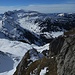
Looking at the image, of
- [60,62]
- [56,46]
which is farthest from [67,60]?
[56,46]

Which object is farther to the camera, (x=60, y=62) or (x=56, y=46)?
(x=56, y=46)

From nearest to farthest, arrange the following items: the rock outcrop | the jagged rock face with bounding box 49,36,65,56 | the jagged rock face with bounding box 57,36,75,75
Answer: the jagged rock face with bounding box 57,36,75,75
the rock outcrop
the jagged rock face with bounding box 49,36,65,56

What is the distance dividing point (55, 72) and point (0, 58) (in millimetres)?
66984

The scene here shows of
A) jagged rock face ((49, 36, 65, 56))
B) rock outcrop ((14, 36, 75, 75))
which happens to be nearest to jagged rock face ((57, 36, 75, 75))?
rock outcrop ((14, 36, 75, 75))

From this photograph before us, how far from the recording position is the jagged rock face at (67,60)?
19.5 m

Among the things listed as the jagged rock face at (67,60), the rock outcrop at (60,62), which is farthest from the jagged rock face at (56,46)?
the jagged rock face at (67,60)

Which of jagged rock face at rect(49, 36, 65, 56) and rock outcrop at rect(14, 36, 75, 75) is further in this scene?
jagged rock face at rect(49, 36, 65, 56)

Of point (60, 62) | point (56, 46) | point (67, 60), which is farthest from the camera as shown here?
point (56, 46)

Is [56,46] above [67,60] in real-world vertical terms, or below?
below

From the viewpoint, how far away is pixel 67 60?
20.5m

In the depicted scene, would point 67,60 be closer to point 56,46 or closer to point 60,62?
point 60,62

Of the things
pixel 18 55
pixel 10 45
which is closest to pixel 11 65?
pixel 18 55

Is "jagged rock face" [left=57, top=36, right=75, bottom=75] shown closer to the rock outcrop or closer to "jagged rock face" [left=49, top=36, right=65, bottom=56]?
the rock outcrop

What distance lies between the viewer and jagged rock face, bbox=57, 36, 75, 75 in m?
19.5
